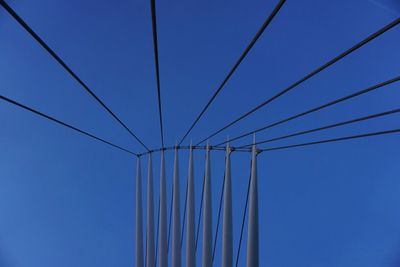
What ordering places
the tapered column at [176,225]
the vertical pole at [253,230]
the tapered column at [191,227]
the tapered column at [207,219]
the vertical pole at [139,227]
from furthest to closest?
the vertical pole at [139,227] → the tapered column at [176,225] → the tapered column at [191,227] → the tapered column at [207,219] → the vertical pole at [253,230]

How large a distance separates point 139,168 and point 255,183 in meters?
9.77

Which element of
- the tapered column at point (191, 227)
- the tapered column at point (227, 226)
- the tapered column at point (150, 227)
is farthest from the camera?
the tapered column at point (150, 227)

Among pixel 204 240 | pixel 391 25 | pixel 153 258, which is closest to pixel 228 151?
pixel 204 240

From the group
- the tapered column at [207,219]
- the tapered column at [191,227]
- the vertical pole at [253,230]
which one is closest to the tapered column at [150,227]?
the tapered column at [191,227]

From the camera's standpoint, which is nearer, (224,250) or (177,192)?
(224,250)

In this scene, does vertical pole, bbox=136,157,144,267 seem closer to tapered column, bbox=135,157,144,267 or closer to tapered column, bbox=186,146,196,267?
tapered column, bbox=135,157,144,267

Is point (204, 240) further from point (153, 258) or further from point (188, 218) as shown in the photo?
point (153, 258)

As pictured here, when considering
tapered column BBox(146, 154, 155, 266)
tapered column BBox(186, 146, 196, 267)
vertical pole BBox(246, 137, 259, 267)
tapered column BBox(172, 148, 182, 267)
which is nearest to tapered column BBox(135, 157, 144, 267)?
tapered column BBox(146, 154, 155, 266)

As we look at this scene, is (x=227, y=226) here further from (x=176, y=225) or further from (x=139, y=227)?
(x=139, y=227)

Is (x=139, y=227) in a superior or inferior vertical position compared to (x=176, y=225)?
inferior

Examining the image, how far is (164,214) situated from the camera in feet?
46.7

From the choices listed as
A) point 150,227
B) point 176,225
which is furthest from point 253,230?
point 150,227

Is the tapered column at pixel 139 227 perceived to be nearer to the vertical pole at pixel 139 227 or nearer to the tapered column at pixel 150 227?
the vertical pole at pixel 139 227

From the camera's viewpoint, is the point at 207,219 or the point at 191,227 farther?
the point at 191,227
